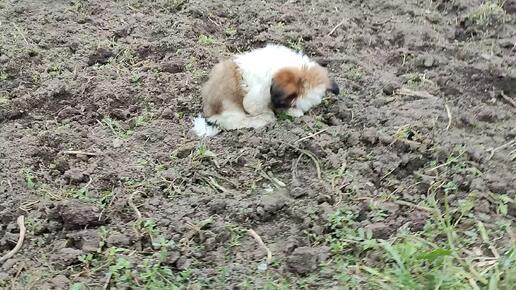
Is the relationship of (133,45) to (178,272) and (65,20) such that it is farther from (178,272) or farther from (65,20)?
(178,272)

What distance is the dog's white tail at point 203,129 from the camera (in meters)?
4.52

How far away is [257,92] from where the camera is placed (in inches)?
180

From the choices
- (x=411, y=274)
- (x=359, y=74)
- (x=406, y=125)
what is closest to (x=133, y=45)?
(x=359, y=74)

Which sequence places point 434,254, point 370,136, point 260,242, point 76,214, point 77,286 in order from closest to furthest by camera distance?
1. point 434,254
2. point 77,286
3. point 260,242
4. point 76,214
5. point 370,136

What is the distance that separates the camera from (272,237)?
3686mm

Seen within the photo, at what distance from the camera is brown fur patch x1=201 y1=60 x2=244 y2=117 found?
4.61 meters

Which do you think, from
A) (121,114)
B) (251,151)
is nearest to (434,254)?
(251,151)

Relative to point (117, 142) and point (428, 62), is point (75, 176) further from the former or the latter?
point (428, 62)

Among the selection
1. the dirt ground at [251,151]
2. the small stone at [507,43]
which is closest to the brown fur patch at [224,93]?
the dirt ground at [251,151]

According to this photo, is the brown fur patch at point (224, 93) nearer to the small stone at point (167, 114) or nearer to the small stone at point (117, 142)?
the small stone at point (167, 114)

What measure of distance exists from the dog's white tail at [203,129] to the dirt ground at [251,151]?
0.08 metres

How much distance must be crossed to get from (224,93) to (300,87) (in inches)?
20.5

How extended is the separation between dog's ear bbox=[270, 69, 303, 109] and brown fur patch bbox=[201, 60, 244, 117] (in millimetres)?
267

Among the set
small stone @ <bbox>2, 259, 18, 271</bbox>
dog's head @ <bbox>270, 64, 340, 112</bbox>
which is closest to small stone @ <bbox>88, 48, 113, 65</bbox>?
dog's head @ <bbox>270, 64, 340, 112</bbox>
